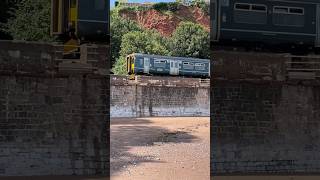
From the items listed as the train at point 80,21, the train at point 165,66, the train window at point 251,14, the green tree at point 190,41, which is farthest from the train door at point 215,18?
the train at point 165,66

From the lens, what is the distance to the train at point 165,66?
1009 inches

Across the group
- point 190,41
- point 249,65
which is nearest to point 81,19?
point 249,65

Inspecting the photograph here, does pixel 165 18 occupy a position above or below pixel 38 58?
above

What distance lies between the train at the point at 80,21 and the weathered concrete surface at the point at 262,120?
2.62 m

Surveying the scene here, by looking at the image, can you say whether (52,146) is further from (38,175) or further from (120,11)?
(120,11)

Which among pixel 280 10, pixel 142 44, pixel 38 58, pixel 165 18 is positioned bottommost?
pixel 38 58

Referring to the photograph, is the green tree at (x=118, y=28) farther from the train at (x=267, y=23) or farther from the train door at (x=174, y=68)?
the train at (x=267, y=23)

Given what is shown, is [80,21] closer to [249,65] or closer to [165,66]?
[249,65]

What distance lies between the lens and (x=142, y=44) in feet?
76.5

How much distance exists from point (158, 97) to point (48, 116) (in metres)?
18.0

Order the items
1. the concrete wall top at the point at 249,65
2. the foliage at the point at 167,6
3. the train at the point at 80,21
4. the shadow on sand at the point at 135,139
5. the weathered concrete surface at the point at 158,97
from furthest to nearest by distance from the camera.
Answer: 1. the weathered concrete surface at the point at 158,97
2. the foliage at the point at 167,6
3. the shadow on sand at the point at 135,139
4. the concrete wall top at the point at 249,65
5. the train at the point at 80,21

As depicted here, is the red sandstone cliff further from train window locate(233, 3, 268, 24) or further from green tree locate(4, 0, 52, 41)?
green tree locate(4, 0, 52, 41)

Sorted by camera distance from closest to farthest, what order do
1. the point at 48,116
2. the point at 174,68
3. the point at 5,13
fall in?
1. the point at 48,116
2. the point at 5,13
3. the point at 174,68

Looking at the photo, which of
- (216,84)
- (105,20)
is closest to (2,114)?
(105,20)
